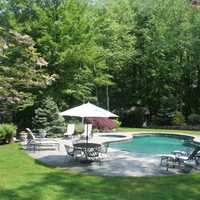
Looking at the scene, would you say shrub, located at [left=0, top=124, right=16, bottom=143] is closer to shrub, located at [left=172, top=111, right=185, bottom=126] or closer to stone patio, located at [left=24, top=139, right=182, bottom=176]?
stone patio, located at [left=24, top=139, right=182, bottom=176]

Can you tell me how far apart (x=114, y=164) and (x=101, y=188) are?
3072 millimetres

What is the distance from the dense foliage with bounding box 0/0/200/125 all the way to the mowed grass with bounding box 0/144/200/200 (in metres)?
12.5

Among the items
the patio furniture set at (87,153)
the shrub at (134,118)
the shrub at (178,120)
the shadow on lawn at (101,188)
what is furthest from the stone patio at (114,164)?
the shrub at (134,118)

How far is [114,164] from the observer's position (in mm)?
11867

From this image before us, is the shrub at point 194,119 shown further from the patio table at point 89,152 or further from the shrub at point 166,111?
the patio table at point 89,152

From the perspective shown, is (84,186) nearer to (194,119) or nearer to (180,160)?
(180,160)

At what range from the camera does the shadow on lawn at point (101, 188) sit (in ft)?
26.6

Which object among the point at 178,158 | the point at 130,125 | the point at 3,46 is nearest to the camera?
the point at 3,46

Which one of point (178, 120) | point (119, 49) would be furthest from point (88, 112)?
point (119, 49)

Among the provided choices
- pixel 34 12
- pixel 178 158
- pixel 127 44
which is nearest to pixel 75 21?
pixel 34 12

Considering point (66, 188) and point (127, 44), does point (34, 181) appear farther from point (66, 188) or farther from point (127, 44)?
point (127, 44)

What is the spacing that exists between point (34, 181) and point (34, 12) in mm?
17460

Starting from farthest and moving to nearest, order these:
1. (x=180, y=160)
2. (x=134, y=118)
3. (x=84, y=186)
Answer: (x=134, y=118)
(x=180, y=160)
(x=84, y=186)

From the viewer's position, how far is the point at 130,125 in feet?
96.3
